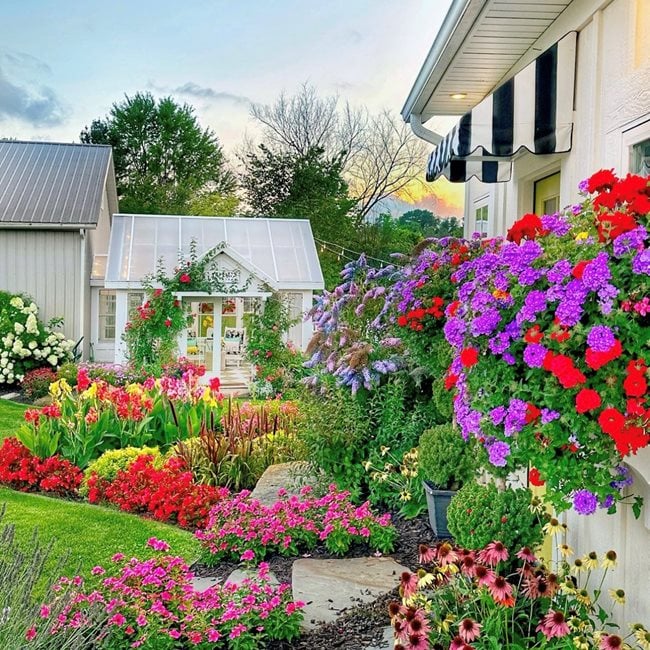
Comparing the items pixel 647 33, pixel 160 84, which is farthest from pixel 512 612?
pixel 160 84

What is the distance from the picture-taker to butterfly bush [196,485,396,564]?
13.9 ft

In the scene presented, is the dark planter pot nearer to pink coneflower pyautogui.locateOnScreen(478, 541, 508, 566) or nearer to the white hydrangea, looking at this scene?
pink coneflower pyautogui.locateOnScreen(478, 541, 508, 566)

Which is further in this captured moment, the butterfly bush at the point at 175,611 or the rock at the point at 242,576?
the rock at the point at 242,576

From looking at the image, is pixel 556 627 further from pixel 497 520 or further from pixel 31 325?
pixel 31 325

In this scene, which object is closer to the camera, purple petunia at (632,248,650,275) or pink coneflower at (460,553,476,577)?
purple petunia at (632,248,650,275)

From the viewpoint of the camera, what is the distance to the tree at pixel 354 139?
26062mm

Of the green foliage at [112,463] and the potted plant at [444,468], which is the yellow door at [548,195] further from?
the green foliage at [112,463]

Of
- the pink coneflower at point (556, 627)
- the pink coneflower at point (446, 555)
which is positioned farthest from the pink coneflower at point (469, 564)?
the pink coneflower at point (556, 627)

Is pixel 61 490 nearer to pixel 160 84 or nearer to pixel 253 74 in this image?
pixel 253 74

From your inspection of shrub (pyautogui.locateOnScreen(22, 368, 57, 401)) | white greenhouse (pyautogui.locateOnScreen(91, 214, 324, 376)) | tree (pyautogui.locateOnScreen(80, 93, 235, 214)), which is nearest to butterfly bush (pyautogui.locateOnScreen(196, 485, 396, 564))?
white greenhouse (pyautogui.locateOnScreen(91, 214, 324, 376))

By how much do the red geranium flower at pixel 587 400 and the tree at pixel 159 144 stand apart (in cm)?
3005

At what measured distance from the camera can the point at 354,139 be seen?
88.1 ft

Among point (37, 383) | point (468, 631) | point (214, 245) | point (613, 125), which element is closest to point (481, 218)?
point (613, 125)

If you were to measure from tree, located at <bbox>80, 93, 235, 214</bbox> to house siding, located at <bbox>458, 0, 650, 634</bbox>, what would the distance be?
92.4 feet
